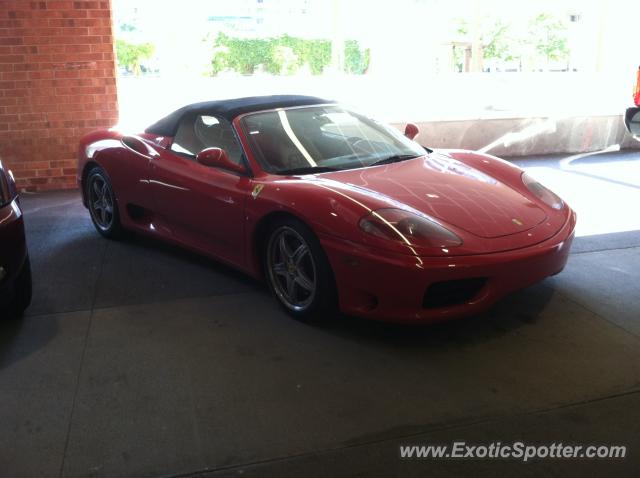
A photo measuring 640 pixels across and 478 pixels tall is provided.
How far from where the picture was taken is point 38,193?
7.47 m

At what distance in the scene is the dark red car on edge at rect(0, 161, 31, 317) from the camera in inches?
134

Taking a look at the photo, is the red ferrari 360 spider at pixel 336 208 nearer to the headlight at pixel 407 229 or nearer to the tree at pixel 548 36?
the headlight at pixel 407 229

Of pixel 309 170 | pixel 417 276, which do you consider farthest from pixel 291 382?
pixel 309 170

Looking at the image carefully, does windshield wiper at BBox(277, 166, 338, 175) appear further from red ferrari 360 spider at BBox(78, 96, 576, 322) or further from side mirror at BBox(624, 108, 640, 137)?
side mirror at BBox(624, 108, 640, 137)

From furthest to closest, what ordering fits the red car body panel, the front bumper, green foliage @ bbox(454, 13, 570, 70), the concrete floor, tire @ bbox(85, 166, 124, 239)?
green foliage @ bbox(454, 13, 570, 70)
tire @ bbox(85, 166, 124, 239)
the red car body panel
the front bumper
the concrete floor

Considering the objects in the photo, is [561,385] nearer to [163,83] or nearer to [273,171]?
[273,171]

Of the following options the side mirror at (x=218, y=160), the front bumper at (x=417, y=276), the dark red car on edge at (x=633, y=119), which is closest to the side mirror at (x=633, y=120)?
the dark red car on edge at (x=633, y=119)

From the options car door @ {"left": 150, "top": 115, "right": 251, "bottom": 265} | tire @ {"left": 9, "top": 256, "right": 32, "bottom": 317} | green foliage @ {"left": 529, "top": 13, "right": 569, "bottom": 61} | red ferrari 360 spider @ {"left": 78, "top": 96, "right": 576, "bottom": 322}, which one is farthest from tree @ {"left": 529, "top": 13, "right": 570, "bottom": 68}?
tire @ {"left": 9, "top": 256, "right": 32, "bottom": 317}

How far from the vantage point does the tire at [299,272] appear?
3.47 metres

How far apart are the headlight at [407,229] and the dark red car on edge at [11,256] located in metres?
1.77

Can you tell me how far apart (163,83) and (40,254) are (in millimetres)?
3824

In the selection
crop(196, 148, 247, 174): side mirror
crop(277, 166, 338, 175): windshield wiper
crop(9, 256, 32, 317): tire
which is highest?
crop(196, 148, 247, 174): side mirror

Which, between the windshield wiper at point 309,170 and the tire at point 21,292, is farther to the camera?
the windshield wiper at point 309,170

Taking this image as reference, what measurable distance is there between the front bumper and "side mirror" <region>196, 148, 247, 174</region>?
35.1 inches
